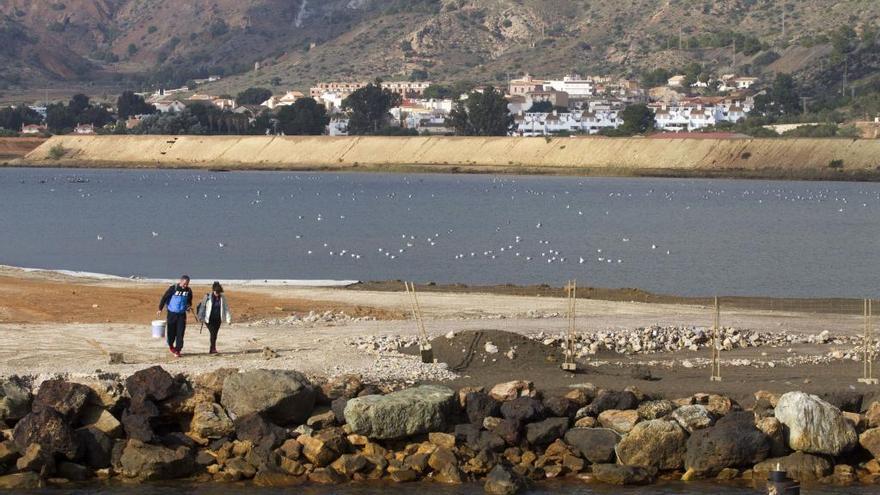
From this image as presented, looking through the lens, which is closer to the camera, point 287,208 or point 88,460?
point 88,460

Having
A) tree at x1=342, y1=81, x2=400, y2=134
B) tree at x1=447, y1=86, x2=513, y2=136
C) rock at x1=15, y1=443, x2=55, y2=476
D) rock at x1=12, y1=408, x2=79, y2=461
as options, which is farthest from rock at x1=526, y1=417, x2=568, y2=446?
tree at x1=342, y1=81, x2=400, y2=134

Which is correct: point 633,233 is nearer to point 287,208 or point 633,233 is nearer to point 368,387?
point 287,208

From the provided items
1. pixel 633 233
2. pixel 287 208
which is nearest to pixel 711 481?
pixel 633 233

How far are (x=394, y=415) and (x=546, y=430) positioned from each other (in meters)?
1.90

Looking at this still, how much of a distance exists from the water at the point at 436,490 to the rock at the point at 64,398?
1050mm

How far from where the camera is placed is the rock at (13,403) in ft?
63.2

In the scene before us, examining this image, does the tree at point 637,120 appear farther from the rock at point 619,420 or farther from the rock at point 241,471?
the rock at point 241,471

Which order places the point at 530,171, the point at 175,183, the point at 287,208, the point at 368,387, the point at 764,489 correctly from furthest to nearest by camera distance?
the point at 530,171
the point at 175,183
the point at 287,208
the point at 368,387
the point at 764,489

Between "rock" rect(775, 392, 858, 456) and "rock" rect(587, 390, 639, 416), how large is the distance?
1934 millimetres

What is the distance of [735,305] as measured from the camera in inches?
1335

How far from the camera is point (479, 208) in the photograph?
289 ft

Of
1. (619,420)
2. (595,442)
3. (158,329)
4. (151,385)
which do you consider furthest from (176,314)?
(619,420)

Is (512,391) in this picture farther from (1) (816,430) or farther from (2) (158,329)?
(2) (158,329)

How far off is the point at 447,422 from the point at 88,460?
4410 millimetres
